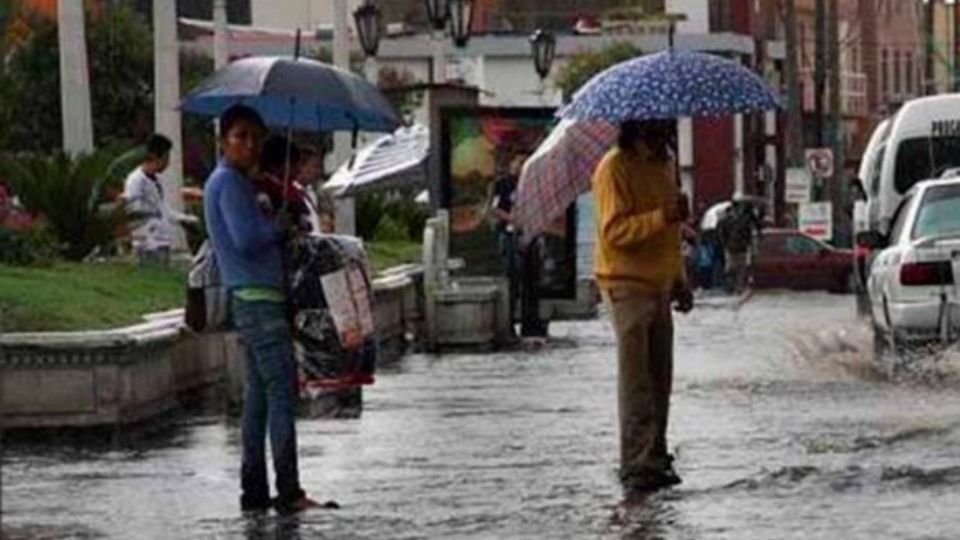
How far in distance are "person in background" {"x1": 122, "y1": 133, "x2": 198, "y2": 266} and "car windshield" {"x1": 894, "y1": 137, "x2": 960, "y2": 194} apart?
26.4ft

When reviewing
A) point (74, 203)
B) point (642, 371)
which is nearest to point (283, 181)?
point (642, 371)

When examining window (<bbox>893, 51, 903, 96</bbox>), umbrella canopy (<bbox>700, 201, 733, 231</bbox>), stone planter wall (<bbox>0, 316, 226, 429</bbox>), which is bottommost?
umbrella canopy (<bbox>700, 201, 733, 231</bbox>)

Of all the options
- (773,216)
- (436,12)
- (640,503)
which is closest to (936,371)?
(640,503)

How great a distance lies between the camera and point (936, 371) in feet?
70.9

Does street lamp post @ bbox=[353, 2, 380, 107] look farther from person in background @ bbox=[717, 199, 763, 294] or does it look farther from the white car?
person in background @ bbox=[717, 199, 763, 294]

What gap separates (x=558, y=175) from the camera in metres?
18.3

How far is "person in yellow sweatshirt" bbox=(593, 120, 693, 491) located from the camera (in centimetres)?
1394

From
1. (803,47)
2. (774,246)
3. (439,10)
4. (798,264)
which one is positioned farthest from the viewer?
(803,47)

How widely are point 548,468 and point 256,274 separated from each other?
2.59m

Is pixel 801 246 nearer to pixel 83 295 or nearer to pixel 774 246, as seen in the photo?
pixel 774 246

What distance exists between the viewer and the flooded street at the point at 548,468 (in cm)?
1242

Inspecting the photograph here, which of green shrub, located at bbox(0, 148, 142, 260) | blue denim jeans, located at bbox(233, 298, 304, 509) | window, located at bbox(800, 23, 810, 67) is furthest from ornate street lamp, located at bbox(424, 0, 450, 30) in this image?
window, located at bbox(800, 23, 810, 67)

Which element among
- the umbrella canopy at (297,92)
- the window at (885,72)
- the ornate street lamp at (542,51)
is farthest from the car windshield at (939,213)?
the window at (885,72)

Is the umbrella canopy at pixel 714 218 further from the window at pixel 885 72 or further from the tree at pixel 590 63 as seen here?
the window at pixel 885 72
